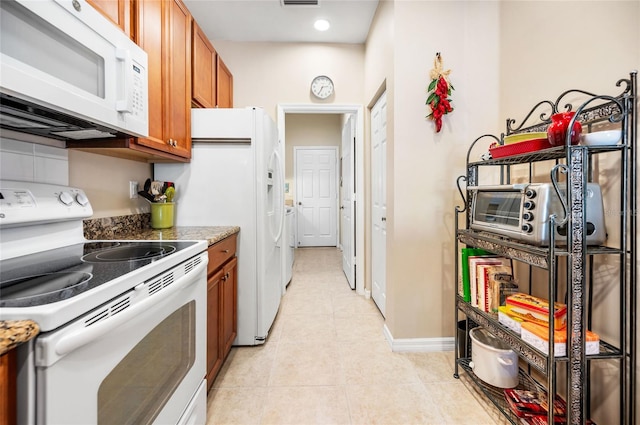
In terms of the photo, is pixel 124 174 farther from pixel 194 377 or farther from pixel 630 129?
pixel 630 129

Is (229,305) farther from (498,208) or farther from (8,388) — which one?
(498,208)

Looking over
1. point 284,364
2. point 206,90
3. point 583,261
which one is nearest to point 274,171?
point 206,90

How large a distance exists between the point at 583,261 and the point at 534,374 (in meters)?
0.99

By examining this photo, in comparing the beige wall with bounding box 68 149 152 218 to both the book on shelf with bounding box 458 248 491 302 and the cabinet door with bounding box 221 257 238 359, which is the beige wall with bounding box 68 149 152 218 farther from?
the book on shelf with bounding box 458 248 491 302

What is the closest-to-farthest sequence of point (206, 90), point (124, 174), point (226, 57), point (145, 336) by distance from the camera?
point (145, 336) < point (124, 174) < point (206, 90) < point (226, 57)

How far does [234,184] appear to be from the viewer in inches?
83.7

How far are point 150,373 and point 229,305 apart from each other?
102cm

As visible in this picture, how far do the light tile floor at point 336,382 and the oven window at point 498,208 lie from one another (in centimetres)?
100

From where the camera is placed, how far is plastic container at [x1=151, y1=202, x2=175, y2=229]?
1973 millimetres

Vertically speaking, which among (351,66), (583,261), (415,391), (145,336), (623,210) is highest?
(351,66)

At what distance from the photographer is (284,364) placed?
1.96 metres

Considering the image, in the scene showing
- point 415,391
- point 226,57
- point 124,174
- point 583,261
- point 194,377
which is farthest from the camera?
point 226,57

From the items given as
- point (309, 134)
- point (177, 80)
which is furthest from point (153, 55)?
Answer: point (309, 134)

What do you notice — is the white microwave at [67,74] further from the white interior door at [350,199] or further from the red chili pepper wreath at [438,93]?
the white interior door at [350,199]
